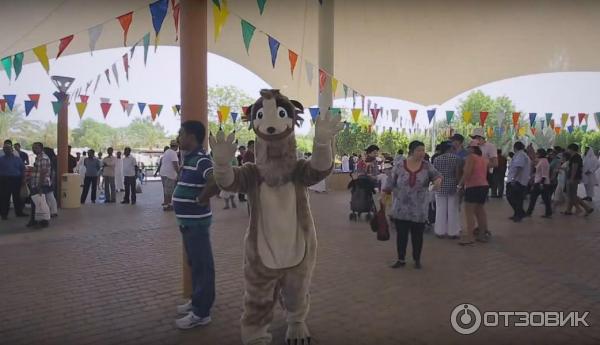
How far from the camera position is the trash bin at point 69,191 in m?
11.3

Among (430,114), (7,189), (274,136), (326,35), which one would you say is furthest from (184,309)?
(430,114)

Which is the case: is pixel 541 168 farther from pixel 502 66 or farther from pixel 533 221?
pixel 502 66

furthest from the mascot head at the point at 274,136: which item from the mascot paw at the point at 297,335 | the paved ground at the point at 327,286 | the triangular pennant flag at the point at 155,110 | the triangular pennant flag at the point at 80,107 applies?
the triangular pennant flag at the point at 155,110

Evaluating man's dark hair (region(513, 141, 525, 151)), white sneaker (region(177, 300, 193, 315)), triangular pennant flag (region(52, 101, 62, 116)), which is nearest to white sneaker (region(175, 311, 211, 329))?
white sneaker (region(177, 300, 193, 315))

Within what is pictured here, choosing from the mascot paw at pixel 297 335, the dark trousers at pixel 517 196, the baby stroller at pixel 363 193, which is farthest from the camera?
the dark trousers at pixel 517 196

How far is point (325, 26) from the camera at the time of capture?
15938mm

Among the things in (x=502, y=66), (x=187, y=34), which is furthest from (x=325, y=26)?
(x=187, y=34)

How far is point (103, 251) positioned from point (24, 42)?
9158 mm

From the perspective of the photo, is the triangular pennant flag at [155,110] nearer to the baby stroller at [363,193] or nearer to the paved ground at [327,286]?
the paved ground at [327,286]

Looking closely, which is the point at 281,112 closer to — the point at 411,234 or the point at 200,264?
the point at 200,264

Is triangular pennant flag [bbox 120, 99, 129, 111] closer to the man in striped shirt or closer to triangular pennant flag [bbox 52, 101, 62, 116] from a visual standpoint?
triangular pennant flag [bbox 52, 101, 62, 116]

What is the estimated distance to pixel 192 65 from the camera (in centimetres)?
413

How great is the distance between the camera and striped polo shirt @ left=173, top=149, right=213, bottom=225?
11.3 feet

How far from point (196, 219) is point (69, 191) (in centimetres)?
950
